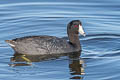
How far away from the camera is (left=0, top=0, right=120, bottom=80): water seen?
39.1 feet

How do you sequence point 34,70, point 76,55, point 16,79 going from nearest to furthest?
point 16,79
point 34,70
point 76,55

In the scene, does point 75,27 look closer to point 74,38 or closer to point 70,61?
point 74,38

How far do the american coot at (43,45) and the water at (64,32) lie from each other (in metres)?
0.40

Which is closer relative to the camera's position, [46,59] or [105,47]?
[46,59]

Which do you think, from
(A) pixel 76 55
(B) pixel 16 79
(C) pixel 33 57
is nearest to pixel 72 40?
(A) pixel 76 55

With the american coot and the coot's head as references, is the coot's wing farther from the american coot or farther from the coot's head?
the coot's head

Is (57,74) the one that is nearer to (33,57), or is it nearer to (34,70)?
(34,70)

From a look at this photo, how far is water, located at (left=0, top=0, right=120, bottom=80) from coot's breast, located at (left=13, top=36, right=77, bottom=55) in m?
0.46

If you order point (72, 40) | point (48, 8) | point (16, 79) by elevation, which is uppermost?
point (48, 8)

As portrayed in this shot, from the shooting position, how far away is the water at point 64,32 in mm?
11914

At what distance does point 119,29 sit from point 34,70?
17.9 ft

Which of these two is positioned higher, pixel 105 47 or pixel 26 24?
pixel 26 24

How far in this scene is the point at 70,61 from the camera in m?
13.2

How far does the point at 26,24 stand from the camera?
17.0m
